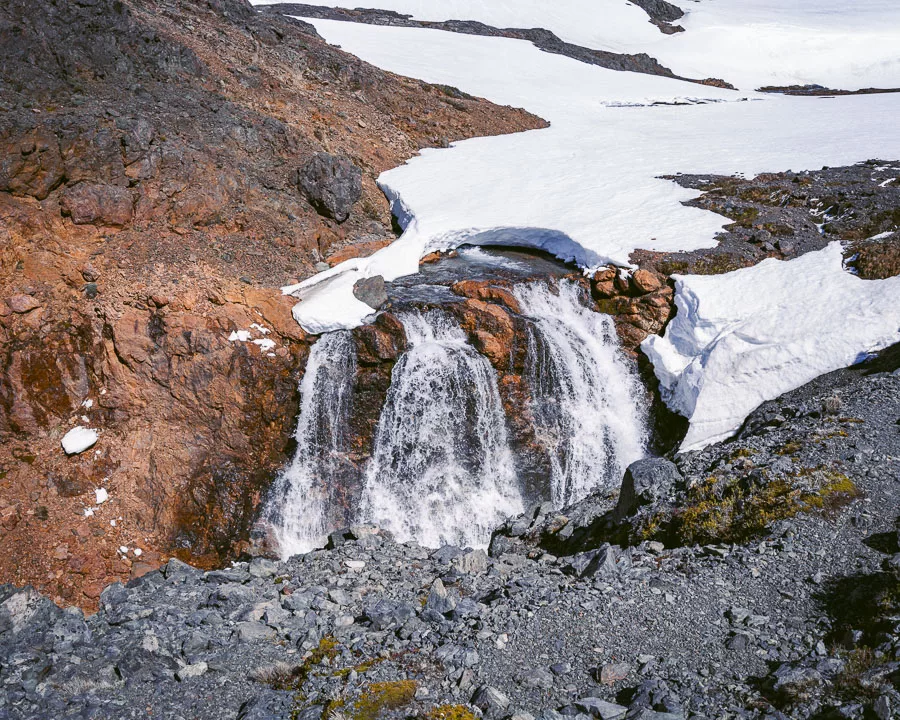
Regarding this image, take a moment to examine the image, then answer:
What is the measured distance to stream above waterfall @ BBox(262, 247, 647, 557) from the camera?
532 inches

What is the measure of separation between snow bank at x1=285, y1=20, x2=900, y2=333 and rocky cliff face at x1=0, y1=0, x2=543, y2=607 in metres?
1.89

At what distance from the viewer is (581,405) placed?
1441cm

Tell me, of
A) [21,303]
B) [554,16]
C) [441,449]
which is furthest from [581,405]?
[554,16]

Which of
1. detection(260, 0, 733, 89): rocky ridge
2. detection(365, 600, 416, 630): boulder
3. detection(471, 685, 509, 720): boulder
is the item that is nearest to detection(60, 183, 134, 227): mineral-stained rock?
detection(365, 600, 416, 630): boulder

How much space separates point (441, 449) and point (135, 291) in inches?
296

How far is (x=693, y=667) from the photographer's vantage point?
5.80 meters

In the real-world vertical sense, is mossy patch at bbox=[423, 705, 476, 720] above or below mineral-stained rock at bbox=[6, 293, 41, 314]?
above

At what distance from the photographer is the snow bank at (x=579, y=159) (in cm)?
1669

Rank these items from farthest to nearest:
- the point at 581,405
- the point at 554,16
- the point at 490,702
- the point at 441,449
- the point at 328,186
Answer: the point at 554,16 < the point at 328,186 < the point at 581,405 < the point at 441,449 < the point at 490,702

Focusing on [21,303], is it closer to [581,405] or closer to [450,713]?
[450,713]

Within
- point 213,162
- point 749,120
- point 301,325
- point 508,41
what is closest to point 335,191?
point 213,162

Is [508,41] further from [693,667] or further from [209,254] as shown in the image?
[693,667]

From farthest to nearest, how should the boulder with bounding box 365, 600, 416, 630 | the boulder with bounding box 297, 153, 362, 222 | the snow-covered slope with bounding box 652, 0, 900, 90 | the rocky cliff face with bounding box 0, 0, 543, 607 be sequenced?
1. the snow-covered slope with bounding box 652, 0, 900, 90
2. the boulder with bounding box 297, 153, 362, 222
3. the rocky cliff face with bounding box 0, 0, 543, 607
4. the boulder with bounding box 365, 600, 416, 630

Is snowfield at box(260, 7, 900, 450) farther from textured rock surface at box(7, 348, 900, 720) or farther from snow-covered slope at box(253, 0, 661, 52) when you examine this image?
snow-covered slope at box(253, 0, 661, 52)
